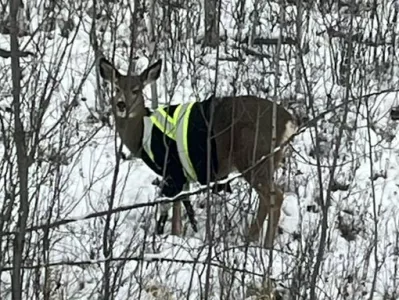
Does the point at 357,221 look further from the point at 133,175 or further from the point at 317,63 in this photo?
the point at 317,63

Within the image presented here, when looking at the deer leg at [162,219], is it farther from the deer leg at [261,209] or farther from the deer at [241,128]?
the deer leg at [261,209]

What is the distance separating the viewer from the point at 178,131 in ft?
22.1

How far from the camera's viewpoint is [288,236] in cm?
675

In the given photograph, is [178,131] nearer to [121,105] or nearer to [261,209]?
[121,105]

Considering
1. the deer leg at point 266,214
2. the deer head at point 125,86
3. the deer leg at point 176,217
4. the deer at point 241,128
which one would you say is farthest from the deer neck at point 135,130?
the deer leg at point 266,214

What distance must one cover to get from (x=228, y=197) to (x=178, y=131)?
1.31 m

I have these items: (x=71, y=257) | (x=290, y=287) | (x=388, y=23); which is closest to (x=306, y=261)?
(x=290, y=287)

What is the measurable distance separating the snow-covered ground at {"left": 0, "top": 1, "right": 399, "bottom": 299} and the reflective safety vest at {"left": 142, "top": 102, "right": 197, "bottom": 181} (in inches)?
14.0

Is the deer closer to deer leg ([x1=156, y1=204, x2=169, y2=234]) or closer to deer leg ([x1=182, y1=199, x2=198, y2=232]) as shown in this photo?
deer leg ([x1=182, y1=199, x2=198, y2=232])

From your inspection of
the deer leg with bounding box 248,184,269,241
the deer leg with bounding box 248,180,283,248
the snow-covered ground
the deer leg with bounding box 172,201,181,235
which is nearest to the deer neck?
the snow-covered ground

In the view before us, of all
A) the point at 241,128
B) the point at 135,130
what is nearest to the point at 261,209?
the point at 241,128

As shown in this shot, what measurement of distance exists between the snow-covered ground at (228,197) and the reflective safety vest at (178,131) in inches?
14.0

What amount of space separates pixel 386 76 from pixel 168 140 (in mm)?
4295

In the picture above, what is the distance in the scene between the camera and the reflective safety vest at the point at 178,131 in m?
6.69
